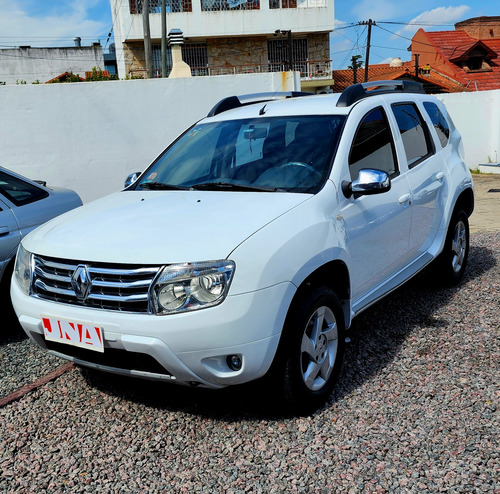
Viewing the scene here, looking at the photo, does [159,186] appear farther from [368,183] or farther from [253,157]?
[368,183]

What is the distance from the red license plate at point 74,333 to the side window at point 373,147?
6.03 feet

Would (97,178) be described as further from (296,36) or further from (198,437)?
(296,36)

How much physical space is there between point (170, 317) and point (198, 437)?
2.54 ft

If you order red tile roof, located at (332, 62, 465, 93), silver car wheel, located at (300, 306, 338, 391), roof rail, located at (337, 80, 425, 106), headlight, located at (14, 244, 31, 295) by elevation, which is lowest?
red tile roof, located at (332, 62, 465, 93)

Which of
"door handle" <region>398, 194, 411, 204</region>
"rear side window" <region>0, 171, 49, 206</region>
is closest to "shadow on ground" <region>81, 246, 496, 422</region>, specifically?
"door handle" <region>398, 194, 411, 204</region>

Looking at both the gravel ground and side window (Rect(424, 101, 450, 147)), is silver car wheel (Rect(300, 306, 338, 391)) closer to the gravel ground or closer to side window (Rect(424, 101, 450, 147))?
the gravel ground

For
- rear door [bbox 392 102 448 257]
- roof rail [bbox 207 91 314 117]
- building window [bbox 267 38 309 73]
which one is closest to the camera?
rear door [bbox 392 102 448 257]

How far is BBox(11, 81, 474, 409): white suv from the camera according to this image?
2.79 meters

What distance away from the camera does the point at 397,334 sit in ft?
14.6

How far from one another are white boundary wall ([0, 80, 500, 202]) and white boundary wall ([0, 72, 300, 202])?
0.6 inches

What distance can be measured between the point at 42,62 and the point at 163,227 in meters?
38.3

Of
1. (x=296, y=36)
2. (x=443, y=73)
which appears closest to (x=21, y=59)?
(x=296, y=36)

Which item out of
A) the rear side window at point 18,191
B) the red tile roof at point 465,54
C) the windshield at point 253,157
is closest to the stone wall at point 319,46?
the red tile roof at point 465,54

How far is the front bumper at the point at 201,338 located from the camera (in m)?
2.76
